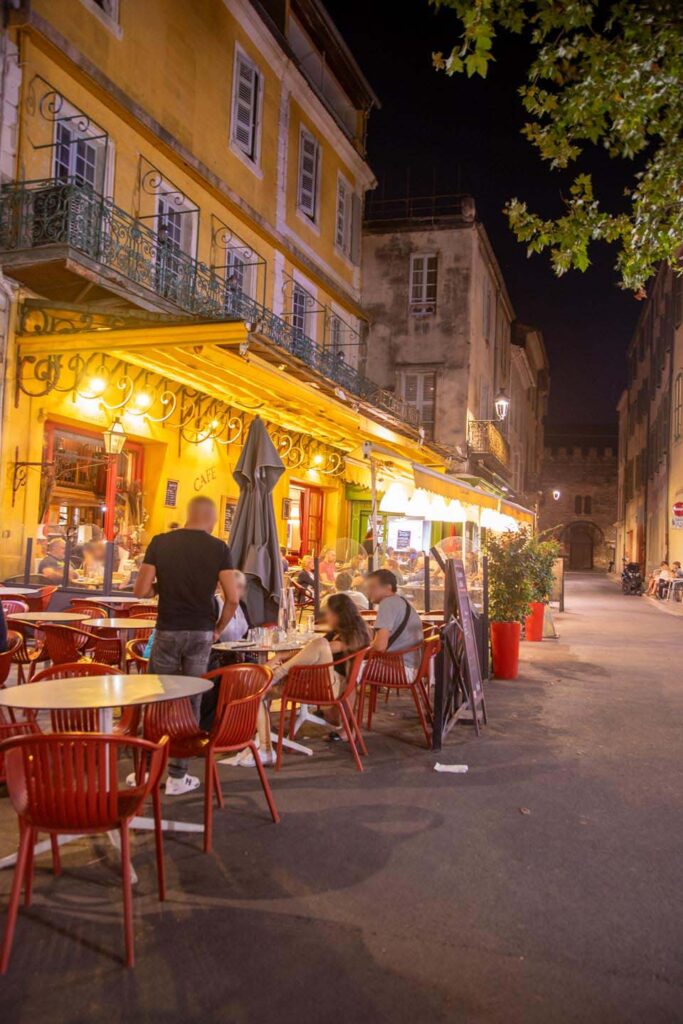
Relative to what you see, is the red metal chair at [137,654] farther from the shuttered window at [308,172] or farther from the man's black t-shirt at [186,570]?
the shuttered window at [308,172]

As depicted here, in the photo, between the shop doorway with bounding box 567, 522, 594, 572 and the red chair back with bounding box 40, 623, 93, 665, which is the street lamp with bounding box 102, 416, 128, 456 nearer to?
the red chair back with bounding box 40, 623, 93, 665

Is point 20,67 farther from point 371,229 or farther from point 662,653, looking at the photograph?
point 371,229

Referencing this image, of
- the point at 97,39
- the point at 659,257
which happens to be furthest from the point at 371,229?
the point at 659,257

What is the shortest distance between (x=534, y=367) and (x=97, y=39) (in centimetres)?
3919

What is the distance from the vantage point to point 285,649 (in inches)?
251

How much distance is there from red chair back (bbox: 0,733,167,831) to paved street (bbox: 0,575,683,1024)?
19.5 inches

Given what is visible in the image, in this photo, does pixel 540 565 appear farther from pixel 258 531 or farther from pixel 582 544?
pixel 582 544

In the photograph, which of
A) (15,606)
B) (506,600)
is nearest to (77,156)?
(15,606)

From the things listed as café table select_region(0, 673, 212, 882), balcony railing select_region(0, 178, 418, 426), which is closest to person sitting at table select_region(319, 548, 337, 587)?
balcony railing select_region(0, 178, 418, 426)

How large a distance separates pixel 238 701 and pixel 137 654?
6.96ft

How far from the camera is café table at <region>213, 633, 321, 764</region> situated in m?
6.21

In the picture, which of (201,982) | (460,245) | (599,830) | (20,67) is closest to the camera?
(201,982)

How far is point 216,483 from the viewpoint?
1605 cm

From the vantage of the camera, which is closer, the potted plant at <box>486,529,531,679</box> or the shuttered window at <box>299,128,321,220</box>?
the potted plant at <box>486,529,531,679</box>
